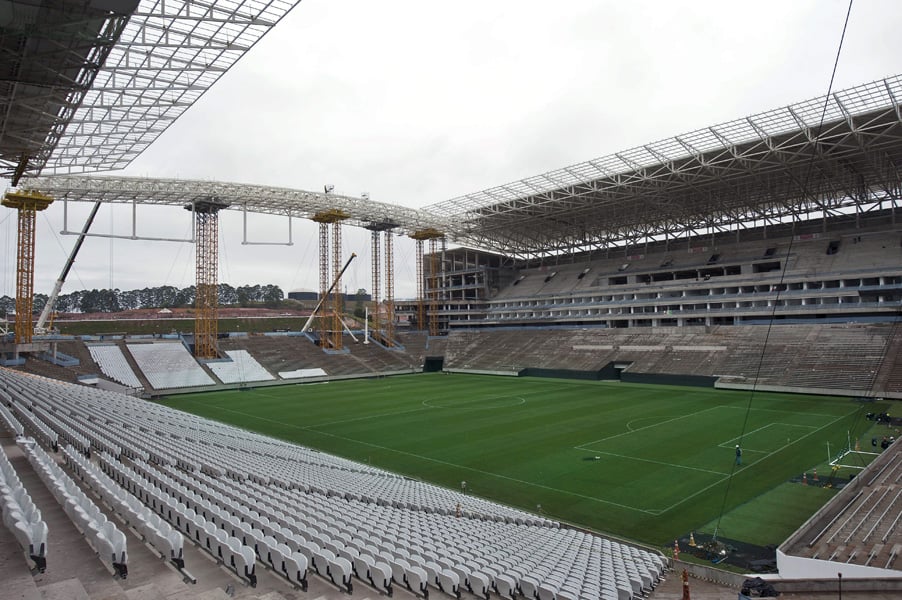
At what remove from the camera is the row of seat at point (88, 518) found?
6.97m

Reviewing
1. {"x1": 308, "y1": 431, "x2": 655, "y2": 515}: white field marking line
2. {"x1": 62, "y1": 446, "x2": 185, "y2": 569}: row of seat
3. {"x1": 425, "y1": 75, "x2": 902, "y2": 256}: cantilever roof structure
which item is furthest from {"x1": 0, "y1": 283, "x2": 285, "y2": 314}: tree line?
{"x1": 62, "y1": 446, "x2": 185, "y2": 569}: row of seat

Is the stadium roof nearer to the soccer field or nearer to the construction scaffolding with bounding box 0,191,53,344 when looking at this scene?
the soccer field

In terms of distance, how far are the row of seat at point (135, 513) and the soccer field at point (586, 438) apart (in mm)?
12255

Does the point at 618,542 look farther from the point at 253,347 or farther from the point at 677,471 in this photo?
the point at 253,347

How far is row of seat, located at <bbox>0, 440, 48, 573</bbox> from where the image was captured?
22.1 ft

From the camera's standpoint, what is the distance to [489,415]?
117 ft

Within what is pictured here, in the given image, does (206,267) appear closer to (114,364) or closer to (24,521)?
(114,364)

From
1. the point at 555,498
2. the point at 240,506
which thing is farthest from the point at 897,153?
the point at 240,506

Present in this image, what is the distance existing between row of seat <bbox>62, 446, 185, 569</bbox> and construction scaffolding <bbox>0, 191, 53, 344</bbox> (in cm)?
4464

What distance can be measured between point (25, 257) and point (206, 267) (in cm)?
1559

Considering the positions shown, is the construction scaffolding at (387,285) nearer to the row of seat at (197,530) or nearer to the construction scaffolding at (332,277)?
the construction scaffolding at (332,277)

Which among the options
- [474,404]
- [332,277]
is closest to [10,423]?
[474,404]

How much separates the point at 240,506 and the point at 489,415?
1029 inches

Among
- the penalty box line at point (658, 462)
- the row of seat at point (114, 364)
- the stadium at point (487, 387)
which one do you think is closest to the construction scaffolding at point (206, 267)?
the stadium at point (487, 387)
